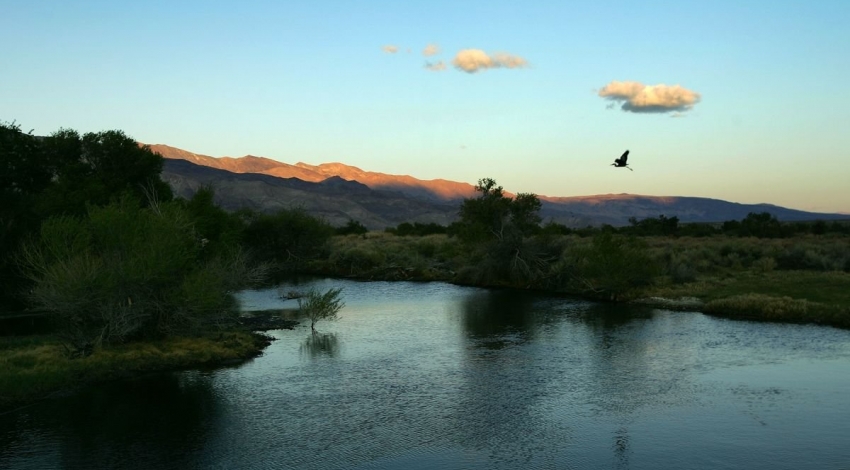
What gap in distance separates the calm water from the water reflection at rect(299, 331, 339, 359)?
15 centimetres

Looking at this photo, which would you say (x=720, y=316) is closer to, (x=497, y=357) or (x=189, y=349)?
(x=497, y=357)

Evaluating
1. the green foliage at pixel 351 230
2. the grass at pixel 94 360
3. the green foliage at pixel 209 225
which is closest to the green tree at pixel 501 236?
the green foliage at pixel 209 225

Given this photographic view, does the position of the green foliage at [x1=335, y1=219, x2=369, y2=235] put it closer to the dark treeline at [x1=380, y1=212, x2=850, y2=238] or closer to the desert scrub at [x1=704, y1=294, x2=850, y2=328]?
the dark treeline at [x1=380, y1=212, x2=850, y2=238]

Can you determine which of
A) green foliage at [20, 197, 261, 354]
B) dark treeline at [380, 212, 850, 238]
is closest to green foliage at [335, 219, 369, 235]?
dark treeline at [380, 212, 850, 238]

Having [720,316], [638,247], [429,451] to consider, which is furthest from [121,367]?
[638,247]

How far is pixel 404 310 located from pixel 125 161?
25.0 m

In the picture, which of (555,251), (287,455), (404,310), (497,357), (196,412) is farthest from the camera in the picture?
(555,251)

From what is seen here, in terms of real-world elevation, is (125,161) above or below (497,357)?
above

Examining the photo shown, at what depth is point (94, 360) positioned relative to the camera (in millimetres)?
26422

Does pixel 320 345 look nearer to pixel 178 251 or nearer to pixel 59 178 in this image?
pixel 178 251

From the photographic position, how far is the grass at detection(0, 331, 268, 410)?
2342cm

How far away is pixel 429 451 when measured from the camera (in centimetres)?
1778

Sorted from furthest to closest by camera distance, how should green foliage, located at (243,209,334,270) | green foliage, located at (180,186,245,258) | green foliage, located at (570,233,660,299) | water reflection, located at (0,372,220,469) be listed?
green foliage, located at (243,209,334,270) < green foliage, located at (570,233,660,299) < green foliage, located at (180,186,245,258) < water reflection, located at (0,372,220,469)

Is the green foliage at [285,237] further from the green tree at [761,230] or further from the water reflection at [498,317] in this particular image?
the green tree at [761,230]
